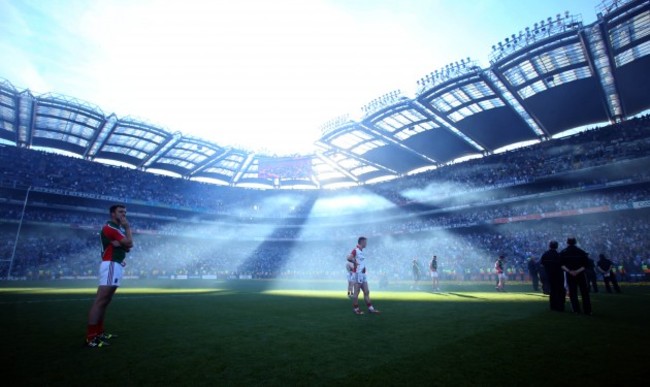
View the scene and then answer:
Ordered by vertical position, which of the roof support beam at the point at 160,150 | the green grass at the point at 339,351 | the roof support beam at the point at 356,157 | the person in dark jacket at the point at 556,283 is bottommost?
the green grass at the point at 339,351

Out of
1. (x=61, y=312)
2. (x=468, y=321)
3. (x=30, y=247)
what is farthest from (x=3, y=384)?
(x=30, y=247)

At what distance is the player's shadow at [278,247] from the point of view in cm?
4784

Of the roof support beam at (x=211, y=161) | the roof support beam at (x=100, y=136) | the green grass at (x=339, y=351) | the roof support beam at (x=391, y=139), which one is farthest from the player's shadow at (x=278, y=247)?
the green grass at (x=339, y=351)

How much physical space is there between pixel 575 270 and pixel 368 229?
41.0 meters

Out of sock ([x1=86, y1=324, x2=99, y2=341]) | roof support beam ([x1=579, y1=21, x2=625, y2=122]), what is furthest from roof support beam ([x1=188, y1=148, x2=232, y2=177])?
sock ([x1=86, y1=324, x2=99, y2=341])

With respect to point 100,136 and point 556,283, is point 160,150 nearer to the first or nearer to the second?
point 100,136

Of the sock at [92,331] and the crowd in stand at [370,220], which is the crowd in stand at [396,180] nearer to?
the crowd in stand at [370,220]

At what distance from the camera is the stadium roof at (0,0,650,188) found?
22.5 metres

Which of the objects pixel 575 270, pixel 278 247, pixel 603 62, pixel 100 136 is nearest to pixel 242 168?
pixel 278 247

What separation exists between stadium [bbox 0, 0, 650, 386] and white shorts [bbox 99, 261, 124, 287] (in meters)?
0.97

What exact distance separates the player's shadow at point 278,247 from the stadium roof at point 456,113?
1120 cm

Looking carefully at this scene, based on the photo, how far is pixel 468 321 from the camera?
6.58 m

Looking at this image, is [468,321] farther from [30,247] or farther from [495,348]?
[30,247]

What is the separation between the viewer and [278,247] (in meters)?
54.6
